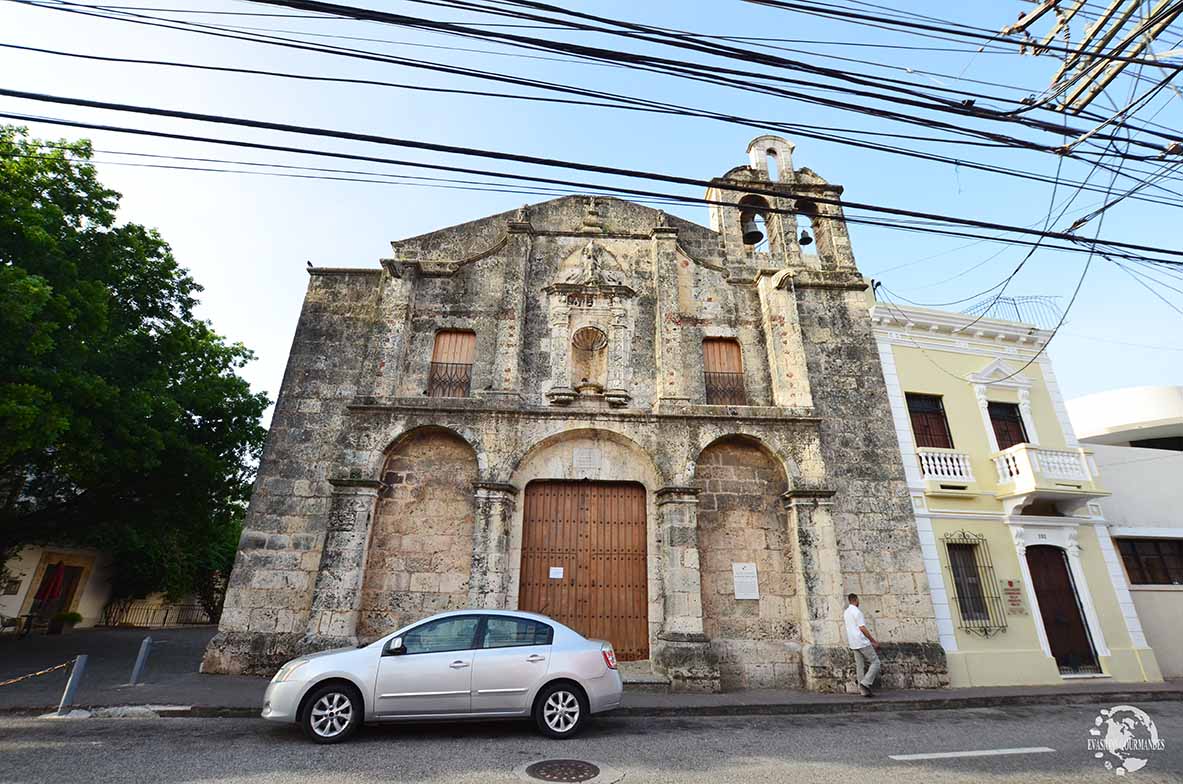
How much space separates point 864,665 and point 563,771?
272 inches

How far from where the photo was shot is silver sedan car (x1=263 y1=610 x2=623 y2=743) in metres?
6.25

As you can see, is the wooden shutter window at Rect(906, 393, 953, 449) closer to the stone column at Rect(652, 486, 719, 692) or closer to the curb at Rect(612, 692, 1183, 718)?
the curb at Rect(612, 692, 1183, 718)

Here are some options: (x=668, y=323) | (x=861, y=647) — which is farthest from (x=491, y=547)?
(x=861, y=647)

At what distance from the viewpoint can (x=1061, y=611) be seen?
12.3 m

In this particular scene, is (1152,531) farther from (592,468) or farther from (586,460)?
(586,460)

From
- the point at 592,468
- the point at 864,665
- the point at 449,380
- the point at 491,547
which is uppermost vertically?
the point at 449,380

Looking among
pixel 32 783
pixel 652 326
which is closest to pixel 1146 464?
pixel 652 326

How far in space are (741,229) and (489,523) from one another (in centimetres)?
1019

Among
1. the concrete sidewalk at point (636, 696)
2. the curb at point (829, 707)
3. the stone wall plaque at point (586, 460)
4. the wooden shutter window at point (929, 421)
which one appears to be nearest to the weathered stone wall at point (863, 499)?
the concrete sidewalk at point (636, 696)

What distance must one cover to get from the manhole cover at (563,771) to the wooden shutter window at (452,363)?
25.7ft

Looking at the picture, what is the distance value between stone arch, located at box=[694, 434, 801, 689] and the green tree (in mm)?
11518

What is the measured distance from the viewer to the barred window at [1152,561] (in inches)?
544

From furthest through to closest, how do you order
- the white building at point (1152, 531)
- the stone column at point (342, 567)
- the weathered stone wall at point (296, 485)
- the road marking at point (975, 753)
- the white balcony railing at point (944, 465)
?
the white building at point (1152, 531)
the white balcony railing at point (944, 465)
the weathered stone wall at point (296, 485)
the stone column at point (342, 567)
the road marking at point (975, 753)

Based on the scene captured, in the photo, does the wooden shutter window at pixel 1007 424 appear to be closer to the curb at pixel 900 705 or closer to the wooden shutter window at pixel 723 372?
the curb at pixel 900 705
